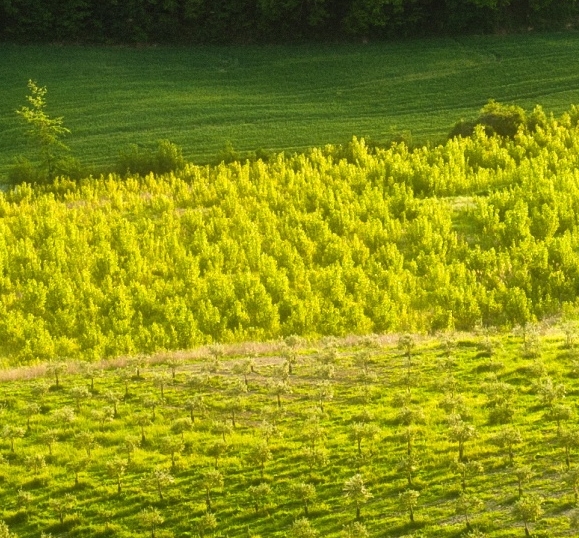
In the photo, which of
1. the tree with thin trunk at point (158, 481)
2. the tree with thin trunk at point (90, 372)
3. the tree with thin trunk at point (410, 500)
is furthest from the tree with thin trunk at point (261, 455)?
the tree with thin trunk at point (90, 372)

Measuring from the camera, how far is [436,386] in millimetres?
29562

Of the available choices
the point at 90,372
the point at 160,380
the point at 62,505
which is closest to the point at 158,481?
the point at 62,505

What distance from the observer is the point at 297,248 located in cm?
4278

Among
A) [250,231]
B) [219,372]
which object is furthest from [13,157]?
[219,372]

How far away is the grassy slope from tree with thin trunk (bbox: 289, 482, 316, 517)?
0.66 ft

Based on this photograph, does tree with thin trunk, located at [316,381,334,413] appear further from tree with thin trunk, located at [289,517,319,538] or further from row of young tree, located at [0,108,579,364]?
tree with thin trunk, located at [289,517,319,538]

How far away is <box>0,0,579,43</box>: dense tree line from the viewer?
75625mm

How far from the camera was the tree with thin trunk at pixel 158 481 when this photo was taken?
974 inches

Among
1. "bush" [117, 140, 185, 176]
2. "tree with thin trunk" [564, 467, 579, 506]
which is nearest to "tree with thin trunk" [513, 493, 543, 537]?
"tree with thin trunk" [564, 467, 579, 506]

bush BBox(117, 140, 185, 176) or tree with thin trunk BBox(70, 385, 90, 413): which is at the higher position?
bush BBox(117, 140, 185, 176)

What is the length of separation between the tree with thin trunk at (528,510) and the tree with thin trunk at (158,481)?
794 centimetres

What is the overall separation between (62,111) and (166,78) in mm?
7943

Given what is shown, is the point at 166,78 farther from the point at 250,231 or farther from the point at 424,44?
the point at 250,231

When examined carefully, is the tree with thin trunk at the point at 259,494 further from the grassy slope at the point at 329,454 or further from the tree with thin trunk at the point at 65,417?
the tree with thin trunk at the point at 65,417
